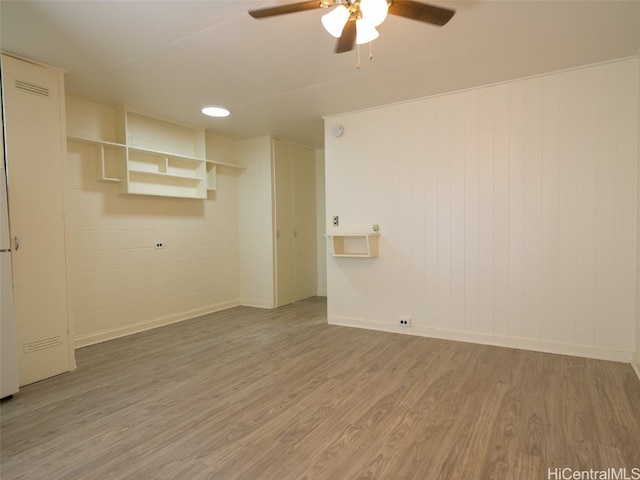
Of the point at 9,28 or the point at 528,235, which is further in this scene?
the point at 528,235

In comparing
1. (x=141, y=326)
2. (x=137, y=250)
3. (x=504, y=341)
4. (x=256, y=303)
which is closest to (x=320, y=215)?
(x=256, y=303)

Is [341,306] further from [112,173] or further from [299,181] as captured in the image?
[112,173]

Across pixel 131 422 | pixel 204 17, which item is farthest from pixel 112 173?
pixel 131 422

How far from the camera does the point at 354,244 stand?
4316 millimetres

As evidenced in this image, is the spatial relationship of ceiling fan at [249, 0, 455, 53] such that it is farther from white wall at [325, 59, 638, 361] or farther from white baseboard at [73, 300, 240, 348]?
white baseboard at [73, 300, 240, 348]

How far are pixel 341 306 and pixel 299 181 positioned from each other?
2456mm

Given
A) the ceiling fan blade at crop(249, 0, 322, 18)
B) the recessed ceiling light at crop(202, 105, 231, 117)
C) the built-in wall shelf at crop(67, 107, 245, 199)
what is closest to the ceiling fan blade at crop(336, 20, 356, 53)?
the ceiling fan blade at crop(249, 0, 322, 18)

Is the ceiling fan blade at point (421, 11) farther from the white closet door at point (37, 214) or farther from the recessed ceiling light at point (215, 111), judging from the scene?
the white closet door at point (37, 214)

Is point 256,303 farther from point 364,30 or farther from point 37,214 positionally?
point 364,30

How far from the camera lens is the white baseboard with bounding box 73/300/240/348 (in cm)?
378

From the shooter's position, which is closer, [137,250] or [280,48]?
[280,48]

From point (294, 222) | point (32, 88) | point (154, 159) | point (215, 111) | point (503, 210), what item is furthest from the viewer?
point (294, 222)

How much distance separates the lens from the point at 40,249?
9.49 feet

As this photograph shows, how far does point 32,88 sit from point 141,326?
8.81ft
